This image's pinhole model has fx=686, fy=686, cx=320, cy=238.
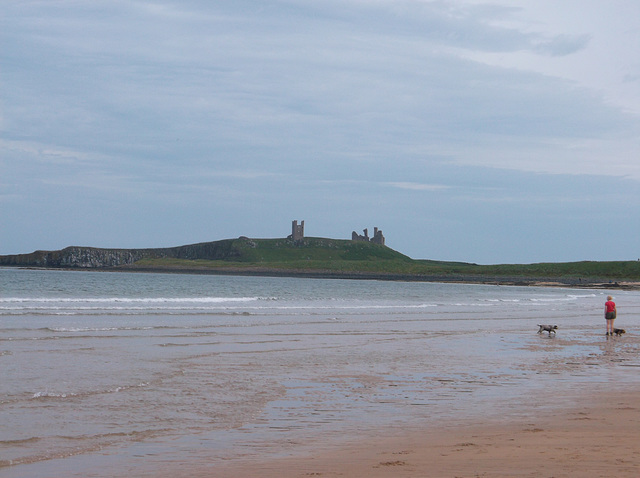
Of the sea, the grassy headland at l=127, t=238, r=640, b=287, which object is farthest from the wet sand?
the grassy headland at l=127, t=238, r=640, b=287

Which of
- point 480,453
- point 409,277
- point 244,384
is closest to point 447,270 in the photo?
point 409,277

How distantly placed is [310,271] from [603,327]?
13716cm

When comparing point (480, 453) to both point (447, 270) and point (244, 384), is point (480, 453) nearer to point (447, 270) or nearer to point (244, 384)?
point (244, 384)

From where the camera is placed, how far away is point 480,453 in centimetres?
771

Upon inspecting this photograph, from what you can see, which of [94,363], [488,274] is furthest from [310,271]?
[94,363]

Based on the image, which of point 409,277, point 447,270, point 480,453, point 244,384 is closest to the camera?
point 480,453

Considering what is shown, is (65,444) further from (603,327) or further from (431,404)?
(603,327)

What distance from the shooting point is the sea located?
8.29 meters

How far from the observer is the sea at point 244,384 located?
8.29 m

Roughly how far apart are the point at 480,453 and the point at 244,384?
619cm

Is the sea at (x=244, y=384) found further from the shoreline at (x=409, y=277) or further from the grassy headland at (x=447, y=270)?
the grassy headland at (x=447, y=270)

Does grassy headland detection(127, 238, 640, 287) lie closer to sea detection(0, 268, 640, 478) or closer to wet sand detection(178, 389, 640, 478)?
sea detection(0, 268, 640, 478)

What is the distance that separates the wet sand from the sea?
1.48ft

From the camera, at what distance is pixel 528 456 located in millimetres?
7512
